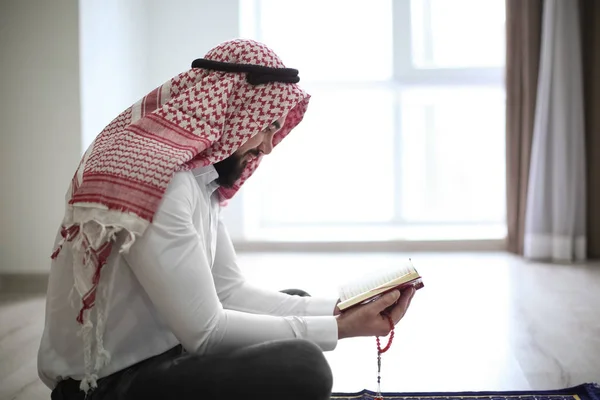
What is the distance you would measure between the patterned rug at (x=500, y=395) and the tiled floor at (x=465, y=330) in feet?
0.20

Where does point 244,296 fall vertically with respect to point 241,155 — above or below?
below

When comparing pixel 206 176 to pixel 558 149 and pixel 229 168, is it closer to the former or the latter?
pixel 229 168

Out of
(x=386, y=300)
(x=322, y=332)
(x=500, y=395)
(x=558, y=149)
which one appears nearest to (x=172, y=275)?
(x=322, y=332)

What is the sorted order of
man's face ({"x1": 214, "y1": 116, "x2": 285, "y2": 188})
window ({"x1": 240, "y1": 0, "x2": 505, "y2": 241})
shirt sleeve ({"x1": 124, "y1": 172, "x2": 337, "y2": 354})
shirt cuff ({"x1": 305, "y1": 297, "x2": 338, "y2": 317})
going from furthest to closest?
window ({"x1": 240, "y1": 0, "x2": 505, "y2": 241}), shirt cuff ({"x1": 305, "y1": 297, "x2": 338, "y2": 317}), man's face ({"x1": 214, "y1": 116, "x2": 285, "y2": 188}), shirt sleeve ({"x1": 124, "y1": 172, "x2": 337, "y2": 354})

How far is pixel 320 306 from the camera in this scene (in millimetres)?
1603

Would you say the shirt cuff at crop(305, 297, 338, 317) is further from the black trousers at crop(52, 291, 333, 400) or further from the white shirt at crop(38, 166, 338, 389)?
the black trousers at crop(52, 291, 333, 400)

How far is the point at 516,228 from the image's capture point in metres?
4.34

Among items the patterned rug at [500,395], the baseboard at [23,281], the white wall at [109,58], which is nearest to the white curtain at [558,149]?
the patterned rug at [500,395]

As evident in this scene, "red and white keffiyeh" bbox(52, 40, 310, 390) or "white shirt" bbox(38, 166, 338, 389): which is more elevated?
"red and white keffiyeh" bbox(52, 40, 310, 390)

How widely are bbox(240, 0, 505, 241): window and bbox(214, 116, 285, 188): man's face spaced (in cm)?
318

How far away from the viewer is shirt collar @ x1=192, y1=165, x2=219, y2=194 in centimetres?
137

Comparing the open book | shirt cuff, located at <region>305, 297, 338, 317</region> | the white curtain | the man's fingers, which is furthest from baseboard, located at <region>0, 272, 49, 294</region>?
the white curtain

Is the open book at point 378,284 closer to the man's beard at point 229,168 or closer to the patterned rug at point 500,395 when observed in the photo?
the man's beard at point 229,168

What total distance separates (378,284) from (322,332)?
19cm
